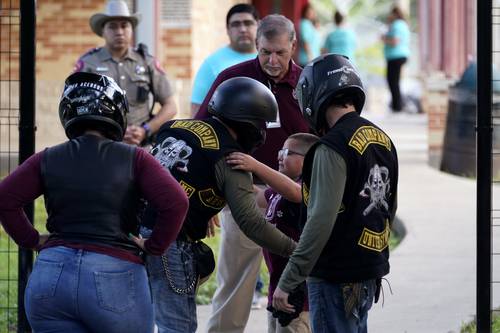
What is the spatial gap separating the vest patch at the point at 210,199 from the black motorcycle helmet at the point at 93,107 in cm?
59

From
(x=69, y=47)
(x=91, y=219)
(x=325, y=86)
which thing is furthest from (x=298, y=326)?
(x=69, y=47)

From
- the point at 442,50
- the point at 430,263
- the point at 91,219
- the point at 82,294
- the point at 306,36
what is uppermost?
the point at 306,36

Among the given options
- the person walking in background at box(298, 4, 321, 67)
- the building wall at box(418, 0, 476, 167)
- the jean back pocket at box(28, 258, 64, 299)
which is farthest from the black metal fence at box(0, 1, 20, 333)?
A: the building wall at box(418, 0, 476, 167)

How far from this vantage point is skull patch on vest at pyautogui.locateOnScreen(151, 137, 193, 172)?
4.89 m

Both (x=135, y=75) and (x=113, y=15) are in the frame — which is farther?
(x=113, y=15)

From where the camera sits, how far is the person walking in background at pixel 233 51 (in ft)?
27.7

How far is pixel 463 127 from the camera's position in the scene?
14.7m

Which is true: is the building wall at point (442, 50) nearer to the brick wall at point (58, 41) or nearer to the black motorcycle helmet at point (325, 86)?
the brick wall at point (58, 41)

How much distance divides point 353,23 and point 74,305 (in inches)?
2513

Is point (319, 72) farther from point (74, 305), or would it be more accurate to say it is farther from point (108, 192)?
point (74, 305)

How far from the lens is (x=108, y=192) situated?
4.24 meters

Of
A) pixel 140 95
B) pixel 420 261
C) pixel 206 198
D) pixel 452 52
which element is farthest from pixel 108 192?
pixel 452 52

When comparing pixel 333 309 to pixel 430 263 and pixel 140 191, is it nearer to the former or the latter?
pixel 140 191

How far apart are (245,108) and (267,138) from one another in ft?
5.80
